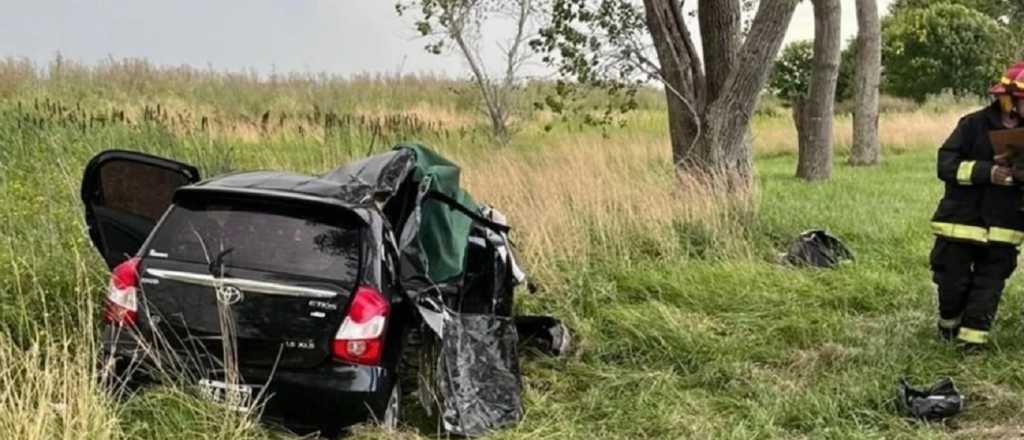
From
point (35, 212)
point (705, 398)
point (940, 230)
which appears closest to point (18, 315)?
point (35, 212)

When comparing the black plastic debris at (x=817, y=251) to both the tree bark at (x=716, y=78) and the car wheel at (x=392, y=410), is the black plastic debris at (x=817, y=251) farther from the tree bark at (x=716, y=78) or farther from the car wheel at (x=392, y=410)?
the car wheel at (x=392, y=410)

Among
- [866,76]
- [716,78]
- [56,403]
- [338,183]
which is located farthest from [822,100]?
[56,403]

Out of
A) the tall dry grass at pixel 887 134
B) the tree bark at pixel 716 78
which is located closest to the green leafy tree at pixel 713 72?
the tree bark at pixel 716 78

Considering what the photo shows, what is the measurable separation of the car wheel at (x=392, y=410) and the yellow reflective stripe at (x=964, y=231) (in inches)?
140

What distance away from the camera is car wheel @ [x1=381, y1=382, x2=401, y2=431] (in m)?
4.46

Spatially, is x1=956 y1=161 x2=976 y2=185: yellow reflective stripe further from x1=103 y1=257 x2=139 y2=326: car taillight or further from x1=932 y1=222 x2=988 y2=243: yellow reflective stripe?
x1=103 y1=257 x2=139 y2=326: car taillight

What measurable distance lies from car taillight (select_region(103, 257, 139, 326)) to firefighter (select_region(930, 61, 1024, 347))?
471 cm

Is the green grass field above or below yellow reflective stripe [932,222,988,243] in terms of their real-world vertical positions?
below

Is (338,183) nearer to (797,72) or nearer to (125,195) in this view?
(125,195)

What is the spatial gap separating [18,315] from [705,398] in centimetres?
405

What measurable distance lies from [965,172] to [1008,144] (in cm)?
28

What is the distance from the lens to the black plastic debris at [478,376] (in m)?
4.73

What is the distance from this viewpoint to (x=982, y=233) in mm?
5750

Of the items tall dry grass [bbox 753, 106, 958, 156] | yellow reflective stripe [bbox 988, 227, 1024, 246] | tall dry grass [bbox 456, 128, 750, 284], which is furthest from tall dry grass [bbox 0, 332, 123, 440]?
tall dry grass [bbox 753, 106, 958, 156]
